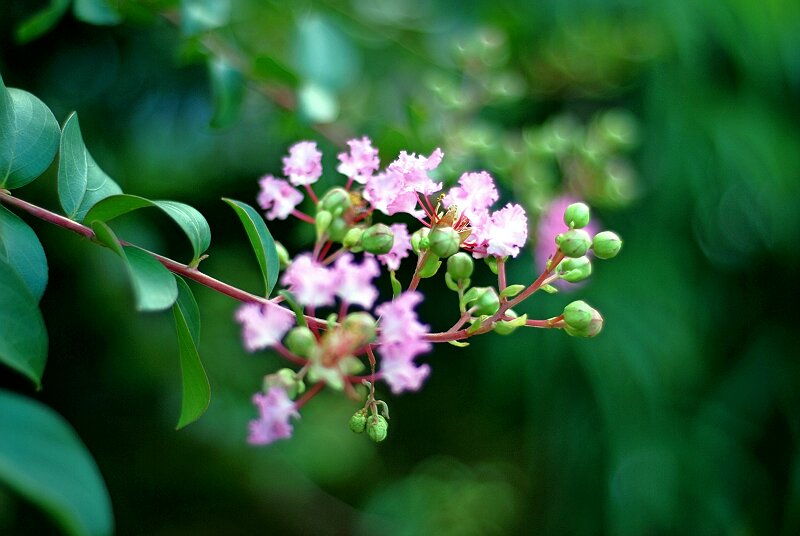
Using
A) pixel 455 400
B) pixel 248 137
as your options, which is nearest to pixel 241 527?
pixel 455 400

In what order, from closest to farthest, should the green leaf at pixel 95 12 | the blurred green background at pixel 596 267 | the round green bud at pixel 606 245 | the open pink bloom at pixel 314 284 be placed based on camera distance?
the open pink bloom at pixel 314 284 → the round green bud at pixel 606 245 → the green leaf at pixel 95 12 → the blurred green background at pixel 596 267

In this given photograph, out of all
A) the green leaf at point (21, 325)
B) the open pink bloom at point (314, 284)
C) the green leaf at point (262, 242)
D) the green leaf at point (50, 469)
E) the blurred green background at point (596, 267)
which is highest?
the blurred green background at point (596, 267)

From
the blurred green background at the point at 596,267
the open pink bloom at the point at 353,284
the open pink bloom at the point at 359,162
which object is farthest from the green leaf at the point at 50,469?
the blurred green background at the point at 596,267

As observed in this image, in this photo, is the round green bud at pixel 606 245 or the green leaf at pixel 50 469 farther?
the round green bud at pixel 606 245

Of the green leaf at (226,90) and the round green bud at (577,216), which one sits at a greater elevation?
the green leaf at (226,90)

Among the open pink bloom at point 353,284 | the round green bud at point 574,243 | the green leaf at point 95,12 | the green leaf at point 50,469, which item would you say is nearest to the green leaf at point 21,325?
the green leaf at point 50,469

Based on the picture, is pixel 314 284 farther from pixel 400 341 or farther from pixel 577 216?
pixel 577 216

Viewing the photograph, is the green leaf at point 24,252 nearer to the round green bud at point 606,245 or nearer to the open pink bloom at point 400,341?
the open pink bloom at point 400,341

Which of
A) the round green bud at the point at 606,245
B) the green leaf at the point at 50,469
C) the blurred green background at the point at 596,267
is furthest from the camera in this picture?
the blurred green background at the point at 596,267
